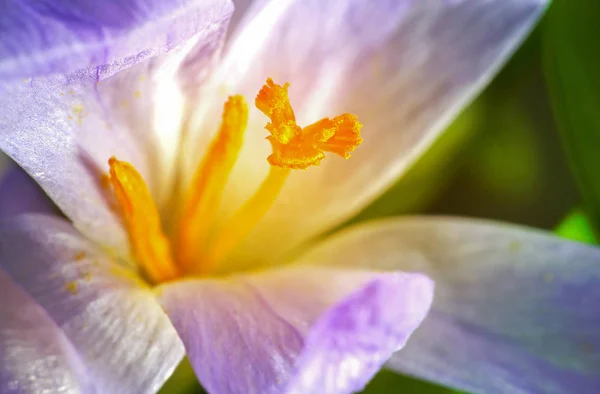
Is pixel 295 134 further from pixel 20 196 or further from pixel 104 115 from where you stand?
pixel 20 196

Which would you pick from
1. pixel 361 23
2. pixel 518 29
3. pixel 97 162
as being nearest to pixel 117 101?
pixel 97 162

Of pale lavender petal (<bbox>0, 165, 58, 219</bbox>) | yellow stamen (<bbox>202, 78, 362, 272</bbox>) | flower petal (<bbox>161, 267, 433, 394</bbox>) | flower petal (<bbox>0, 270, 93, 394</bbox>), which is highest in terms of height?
pale lavender petal (<bbox>0, 165, 58, 219</bbox>)

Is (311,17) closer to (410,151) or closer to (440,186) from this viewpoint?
(410,151)

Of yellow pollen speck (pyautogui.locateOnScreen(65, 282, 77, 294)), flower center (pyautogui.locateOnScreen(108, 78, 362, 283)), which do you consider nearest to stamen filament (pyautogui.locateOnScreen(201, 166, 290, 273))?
flower center (pyautogui.locateOnScreen(108, 78, 362, 283))

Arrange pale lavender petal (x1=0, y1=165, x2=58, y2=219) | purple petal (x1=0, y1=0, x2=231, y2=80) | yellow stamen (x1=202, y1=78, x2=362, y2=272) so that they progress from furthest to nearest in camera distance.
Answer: pale lavender petal (x1=0, y1=165, x2=58, y2=219)
yellow stamen (x1=202, y1=78, x2=362, y2=272)
purple petal (x1=0, y1=0, x2=231, y2=80)

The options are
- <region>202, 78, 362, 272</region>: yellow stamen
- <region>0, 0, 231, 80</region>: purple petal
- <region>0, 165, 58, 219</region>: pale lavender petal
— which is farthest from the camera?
<region>0, 165, 58, 219</region>: pale lavender petal

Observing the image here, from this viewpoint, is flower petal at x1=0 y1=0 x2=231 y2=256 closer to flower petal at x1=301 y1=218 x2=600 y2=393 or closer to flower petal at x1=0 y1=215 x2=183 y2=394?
flower petal at x1=0 y1=215 x2=183 y2=394

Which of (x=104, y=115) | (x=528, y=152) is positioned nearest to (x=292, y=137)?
(x=104, y=115)
